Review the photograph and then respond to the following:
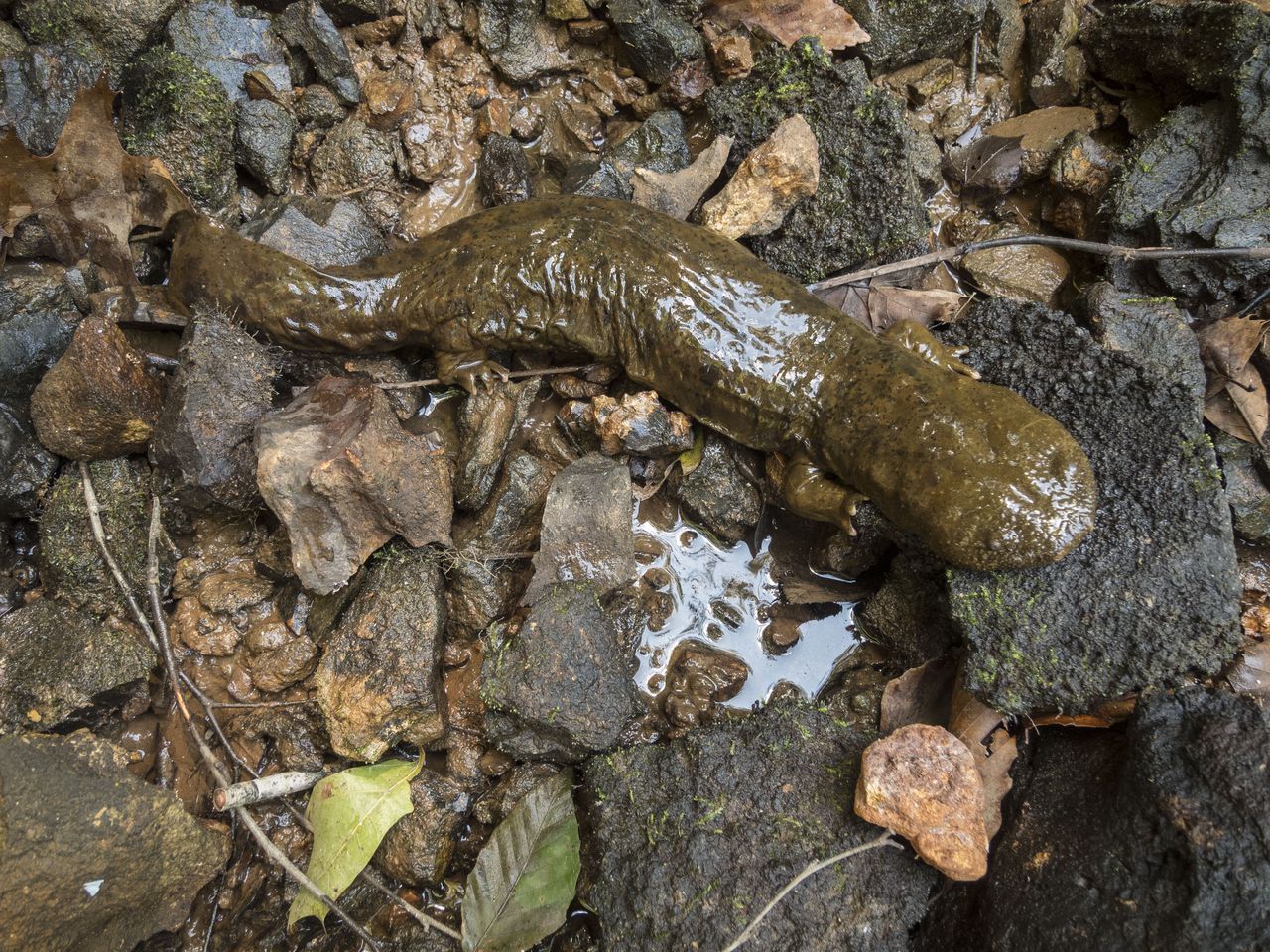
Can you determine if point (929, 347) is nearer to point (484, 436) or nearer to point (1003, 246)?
point (1003, 246)

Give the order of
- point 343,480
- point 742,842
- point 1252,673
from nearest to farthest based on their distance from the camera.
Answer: point 742,842 < point 1252,673 < point 343,480

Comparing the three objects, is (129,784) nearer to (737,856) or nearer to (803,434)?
(737,856)

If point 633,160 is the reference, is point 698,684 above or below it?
below

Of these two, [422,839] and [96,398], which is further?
[96,398]

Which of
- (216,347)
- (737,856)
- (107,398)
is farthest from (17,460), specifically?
(737,856)

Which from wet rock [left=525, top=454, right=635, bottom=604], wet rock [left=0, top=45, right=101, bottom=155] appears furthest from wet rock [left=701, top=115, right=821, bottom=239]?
wet rock [left=0, top=45, right=101, bottom=155]

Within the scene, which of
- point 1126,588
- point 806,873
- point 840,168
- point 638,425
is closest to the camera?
point 806,873

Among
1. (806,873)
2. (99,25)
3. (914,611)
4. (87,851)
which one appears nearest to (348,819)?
(87,851)

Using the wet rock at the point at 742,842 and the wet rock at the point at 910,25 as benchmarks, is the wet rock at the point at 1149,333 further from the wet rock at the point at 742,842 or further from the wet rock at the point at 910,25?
the wet rock at the point at 742,842
